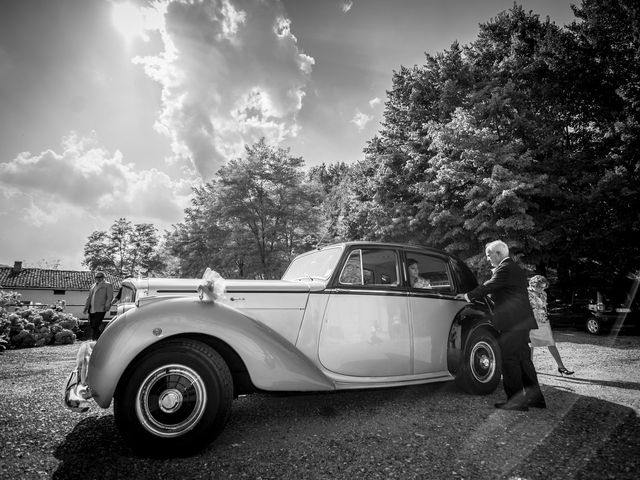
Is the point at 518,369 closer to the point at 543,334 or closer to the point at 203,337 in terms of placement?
the point at 543,334

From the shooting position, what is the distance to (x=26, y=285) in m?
44.1

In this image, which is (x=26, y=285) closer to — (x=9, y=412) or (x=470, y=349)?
(x=9, y=412)

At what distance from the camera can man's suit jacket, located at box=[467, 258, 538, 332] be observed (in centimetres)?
418

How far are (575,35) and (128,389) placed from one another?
2224 cm

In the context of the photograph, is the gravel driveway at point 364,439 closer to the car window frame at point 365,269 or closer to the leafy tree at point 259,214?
the car window frame at point 365,269

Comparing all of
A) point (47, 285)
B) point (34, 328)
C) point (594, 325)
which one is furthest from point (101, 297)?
point (47, 285)

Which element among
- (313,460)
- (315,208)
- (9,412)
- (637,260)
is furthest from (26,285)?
(637,260)

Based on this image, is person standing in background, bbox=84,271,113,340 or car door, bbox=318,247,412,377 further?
person standing in background, bbox=84,271,113,340

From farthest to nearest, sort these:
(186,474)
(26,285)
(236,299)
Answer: (26,285) < (236,299) < (186,474)

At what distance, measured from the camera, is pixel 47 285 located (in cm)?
4550

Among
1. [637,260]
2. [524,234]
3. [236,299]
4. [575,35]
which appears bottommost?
[236,299]

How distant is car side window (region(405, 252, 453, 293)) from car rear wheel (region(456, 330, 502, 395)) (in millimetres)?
775

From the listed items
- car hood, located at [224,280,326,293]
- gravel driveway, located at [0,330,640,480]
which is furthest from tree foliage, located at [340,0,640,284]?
car hood, located at [224,280,326,293]

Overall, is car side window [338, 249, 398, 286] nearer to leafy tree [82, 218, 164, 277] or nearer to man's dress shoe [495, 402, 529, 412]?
man's dress shoe [495, 402, 529, 412]
